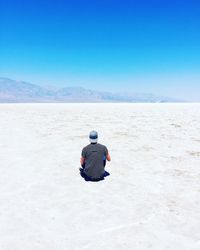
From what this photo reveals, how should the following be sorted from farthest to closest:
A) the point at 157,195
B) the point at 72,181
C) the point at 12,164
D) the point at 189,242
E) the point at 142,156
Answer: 1. the point at 142,156
2. the point at 12,164
3. the point at 72,181
4. the point at 157,195
5. the point at 189,242

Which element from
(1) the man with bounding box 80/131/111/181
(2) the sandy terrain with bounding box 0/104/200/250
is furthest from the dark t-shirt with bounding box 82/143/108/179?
(2) the sandy terrain with bounding box 0/104/200/250

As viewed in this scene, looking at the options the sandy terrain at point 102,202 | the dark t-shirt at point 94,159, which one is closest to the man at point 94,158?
the dark t-shirt at point 94,159

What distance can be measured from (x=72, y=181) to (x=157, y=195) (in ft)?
9.31

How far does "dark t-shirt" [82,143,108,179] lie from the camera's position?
8.70 metres

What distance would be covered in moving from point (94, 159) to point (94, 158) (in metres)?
0.04

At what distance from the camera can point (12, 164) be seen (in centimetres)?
1123

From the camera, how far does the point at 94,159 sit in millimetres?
8742

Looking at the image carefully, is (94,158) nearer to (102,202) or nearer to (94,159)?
(94,159)

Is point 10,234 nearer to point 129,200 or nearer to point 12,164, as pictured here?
point 129,200

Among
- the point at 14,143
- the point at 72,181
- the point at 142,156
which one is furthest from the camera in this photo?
the point at 14,143

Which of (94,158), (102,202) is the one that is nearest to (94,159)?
(94,158)

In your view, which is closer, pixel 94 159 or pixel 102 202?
pixel 102 202

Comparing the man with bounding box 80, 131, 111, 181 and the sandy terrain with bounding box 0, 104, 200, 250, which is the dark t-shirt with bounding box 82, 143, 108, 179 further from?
the sandy terrain with bounding box 0, 104, 200, 250

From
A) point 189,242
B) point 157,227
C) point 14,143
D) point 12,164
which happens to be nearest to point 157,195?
point 157,227
